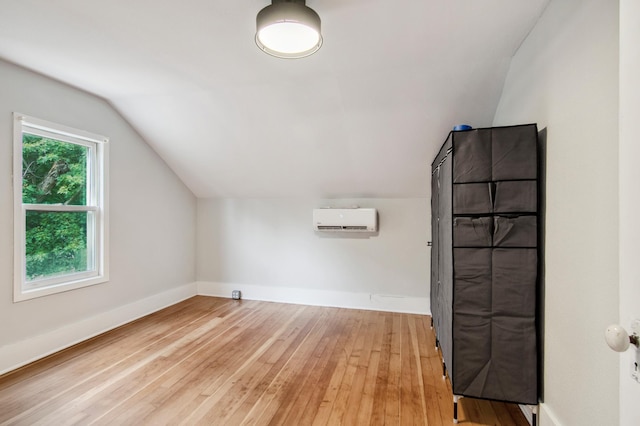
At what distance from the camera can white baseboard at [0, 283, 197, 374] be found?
2476 mm

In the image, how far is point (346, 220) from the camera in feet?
13.0

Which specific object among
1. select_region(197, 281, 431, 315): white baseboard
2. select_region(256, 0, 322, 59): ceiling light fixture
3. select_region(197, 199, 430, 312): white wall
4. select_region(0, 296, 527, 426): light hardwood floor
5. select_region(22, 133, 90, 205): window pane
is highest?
select_region(256, 0, 322, 59): ceiling light fixture

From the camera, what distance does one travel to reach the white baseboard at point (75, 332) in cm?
248

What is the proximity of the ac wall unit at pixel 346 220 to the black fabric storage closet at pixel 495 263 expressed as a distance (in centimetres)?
202

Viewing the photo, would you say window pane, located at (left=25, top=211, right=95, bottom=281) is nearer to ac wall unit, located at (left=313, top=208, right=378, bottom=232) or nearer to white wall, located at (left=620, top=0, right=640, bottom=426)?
ac wall unit, located at (left=313, top=208, right=378, bottom=232)

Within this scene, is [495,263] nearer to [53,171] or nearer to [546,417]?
[546,417]

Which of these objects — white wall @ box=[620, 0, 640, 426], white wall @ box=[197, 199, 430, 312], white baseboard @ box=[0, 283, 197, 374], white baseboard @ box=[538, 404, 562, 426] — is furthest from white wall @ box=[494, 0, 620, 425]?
white baseboard @ box=[0, 283, 197, 374]

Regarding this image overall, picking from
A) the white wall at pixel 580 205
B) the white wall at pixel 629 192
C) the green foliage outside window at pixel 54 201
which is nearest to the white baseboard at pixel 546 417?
the white wall at pixel 580 205

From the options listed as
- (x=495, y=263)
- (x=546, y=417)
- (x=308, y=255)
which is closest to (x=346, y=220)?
(x=308, y=255)

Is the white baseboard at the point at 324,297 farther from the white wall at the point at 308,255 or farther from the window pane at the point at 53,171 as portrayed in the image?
the window pane at the point at 53,171

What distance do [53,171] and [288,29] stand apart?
2.68 metres

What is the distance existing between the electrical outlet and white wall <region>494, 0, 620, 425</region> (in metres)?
0.65

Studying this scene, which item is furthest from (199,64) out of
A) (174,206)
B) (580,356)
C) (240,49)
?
(580,356)

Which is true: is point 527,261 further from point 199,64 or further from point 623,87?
point 199,64
